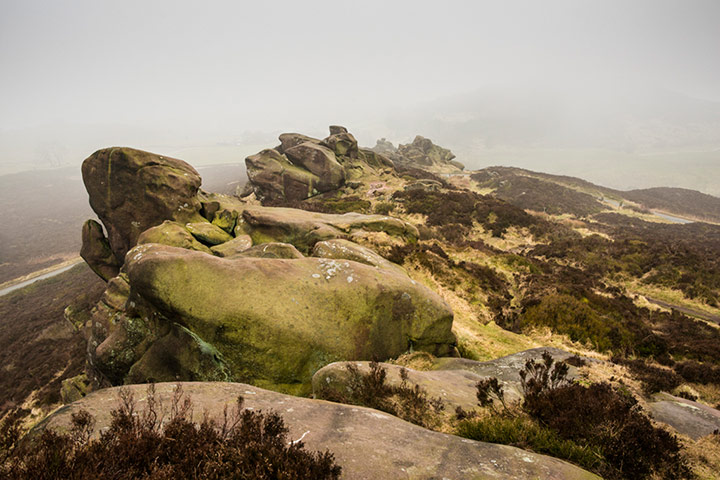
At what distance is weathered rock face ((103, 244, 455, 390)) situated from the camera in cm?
733

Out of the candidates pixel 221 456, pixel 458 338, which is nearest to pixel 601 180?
pixel 458 338

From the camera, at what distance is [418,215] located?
3055 centimetres

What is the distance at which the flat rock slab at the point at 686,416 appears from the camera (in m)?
5.60

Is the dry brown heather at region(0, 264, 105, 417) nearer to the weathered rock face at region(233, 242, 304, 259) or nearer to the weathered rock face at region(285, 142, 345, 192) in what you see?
the weathered rock face at region(233, 242, 304, 259)

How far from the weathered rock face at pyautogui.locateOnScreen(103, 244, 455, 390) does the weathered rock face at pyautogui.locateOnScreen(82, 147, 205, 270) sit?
8.69m

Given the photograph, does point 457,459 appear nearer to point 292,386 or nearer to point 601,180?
point 292,386

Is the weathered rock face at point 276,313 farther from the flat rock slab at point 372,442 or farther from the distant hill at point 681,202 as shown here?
the distant hill at point 681,202

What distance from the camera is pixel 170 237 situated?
13.3 m

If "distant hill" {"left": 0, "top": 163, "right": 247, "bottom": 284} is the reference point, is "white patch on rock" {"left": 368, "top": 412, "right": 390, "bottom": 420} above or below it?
above

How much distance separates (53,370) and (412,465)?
29.8m

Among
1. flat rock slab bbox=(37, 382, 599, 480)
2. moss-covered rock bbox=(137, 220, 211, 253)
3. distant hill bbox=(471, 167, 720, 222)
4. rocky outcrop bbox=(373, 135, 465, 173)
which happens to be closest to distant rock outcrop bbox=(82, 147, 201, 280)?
moss-covered rock bbox=(137, 220, 211, 253)

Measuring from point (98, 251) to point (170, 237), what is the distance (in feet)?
32.6

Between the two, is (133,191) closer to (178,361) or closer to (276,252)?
(276,252)

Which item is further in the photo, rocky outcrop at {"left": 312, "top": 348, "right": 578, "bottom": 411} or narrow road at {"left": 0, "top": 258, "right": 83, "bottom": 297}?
narrow road at {"left": 0, "top": 258, "right": 83, "bottom": 297}
